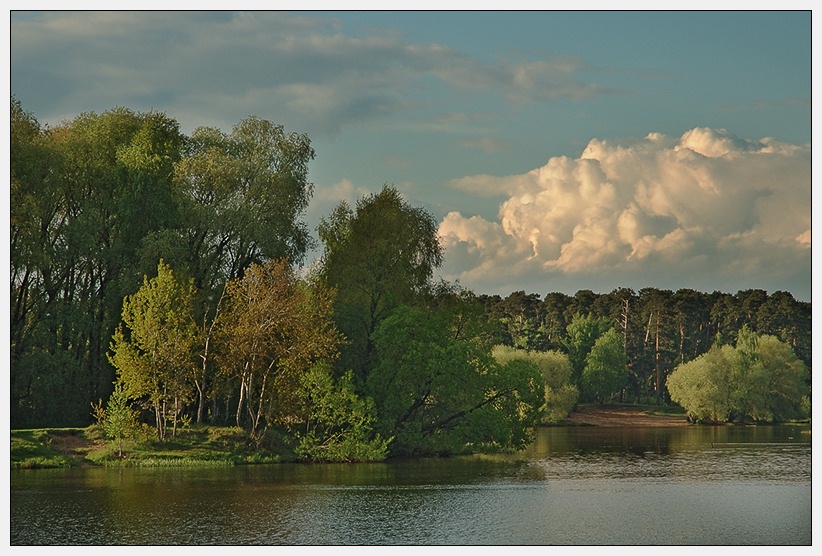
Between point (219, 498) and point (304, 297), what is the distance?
15.3m

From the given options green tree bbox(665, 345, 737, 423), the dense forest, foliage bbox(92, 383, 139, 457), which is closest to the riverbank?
foliage bbox(92, 383, 139, 457)

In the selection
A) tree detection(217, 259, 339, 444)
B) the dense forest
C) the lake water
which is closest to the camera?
the lake water

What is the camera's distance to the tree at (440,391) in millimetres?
53812

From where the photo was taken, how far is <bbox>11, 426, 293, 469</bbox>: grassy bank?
46719 millimetres

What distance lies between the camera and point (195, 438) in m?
50.3

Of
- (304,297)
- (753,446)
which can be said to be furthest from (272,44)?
(753,446)

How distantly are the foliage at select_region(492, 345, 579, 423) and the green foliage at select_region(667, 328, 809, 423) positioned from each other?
10635 millimetres

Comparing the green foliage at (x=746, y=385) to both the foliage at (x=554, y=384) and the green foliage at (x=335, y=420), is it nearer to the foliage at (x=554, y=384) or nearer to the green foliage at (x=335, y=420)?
the foliage at (x=554, y=384)

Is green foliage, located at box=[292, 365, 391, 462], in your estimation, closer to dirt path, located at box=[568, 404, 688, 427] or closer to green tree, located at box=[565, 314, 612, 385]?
dirt path, located at box=[568, 404, 688, 427]

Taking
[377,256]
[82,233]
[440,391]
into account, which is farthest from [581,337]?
[82,233]

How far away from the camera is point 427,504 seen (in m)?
37.2

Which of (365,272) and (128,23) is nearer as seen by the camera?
(128,23)

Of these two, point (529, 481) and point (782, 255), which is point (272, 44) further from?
point (782, 255)

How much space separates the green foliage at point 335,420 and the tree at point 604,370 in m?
61.3
